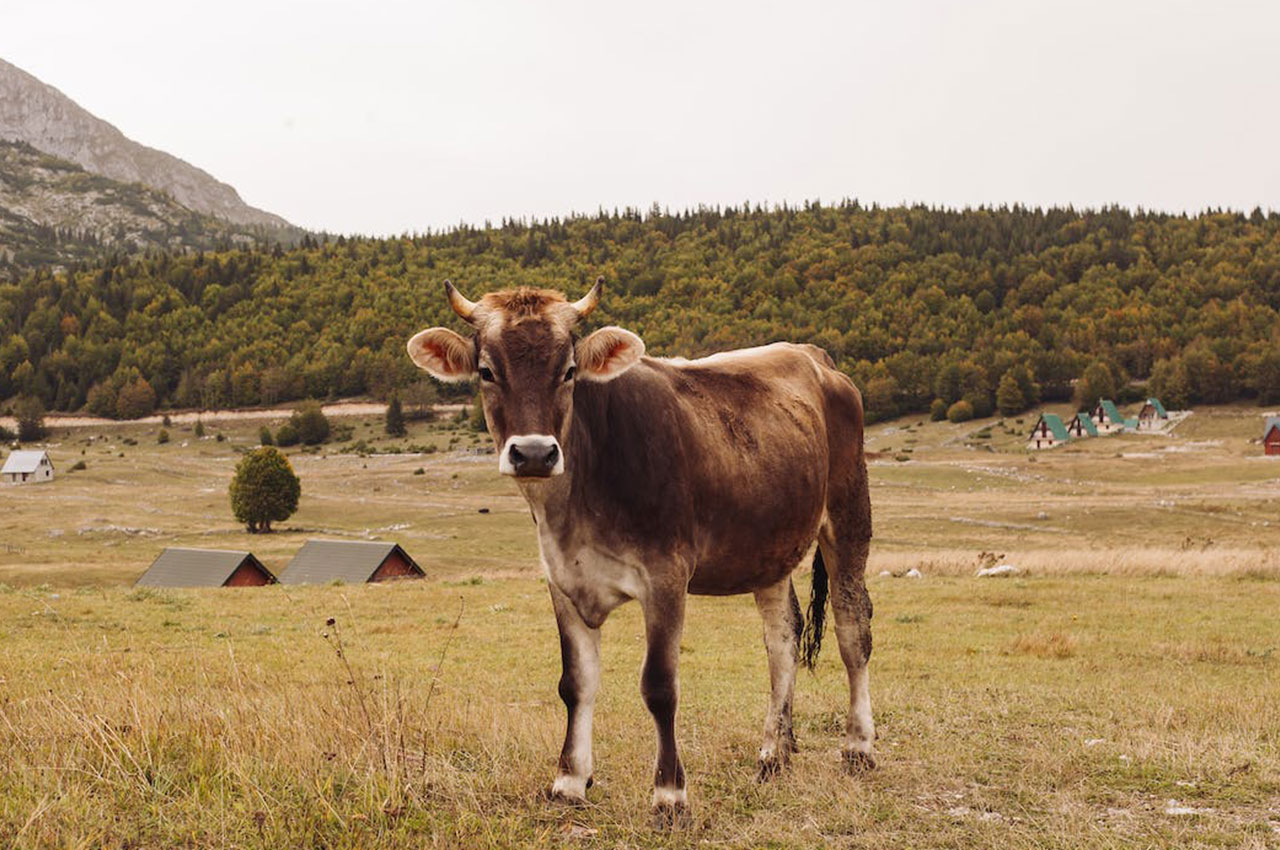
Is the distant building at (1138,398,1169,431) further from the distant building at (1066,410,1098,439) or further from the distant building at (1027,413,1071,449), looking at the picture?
the distant building at (1027,413,1071,449)

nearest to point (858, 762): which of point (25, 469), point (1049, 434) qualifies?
point (1049, 434)

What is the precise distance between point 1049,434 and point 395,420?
3760 inches

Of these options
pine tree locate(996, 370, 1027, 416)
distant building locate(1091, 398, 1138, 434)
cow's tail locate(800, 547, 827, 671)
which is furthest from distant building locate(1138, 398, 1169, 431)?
cow's tail locate(800, 547, 827, 671)

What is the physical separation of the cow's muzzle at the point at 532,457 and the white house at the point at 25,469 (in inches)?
4598

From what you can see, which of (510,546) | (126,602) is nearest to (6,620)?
(126,602)

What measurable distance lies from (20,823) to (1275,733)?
30.9 ft

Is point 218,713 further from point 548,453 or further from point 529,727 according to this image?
point 548,453

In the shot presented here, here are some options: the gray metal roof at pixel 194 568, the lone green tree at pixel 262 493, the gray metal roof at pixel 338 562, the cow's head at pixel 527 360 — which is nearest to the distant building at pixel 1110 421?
the lone green tree at pixel 262 493

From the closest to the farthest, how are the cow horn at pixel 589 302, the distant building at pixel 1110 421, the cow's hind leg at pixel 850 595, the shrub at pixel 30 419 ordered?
the cow horn at pixel 589 302 → the cow's hind leg at pixel 850 595 → the distant building at pixel 1110 421 → the shrub at pixel 30 419

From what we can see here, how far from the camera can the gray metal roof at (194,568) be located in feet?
136

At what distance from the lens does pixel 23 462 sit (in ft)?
339

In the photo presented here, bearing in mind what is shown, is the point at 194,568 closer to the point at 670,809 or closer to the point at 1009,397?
the point at 670,809

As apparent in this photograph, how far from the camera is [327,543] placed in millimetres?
44812

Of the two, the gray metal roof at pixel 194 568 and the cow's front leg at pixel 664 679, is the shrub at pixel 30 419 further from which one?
the cow's front leg at pixel 664 679
